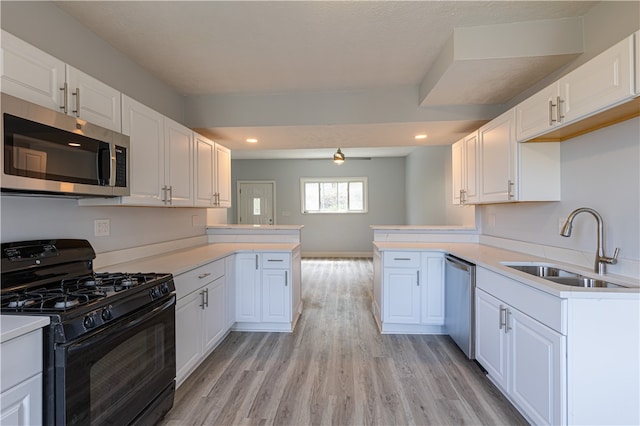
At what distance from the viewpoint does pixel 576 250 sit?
2.06 metres

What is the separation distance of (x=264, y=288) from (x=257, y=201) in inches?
212

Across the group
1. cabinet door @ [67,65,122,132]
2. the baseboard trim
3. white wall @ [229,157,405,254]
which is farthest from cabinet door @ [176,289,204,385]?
white wall @ [229,157,405,254]

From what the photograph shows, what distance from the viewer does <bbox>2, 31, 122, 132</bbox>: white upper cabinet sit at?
1.28 meters

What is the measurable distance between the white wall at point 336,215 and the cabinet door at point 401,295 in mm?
4913

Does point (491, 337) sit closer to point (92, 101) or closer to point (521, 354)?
point (521, 354)

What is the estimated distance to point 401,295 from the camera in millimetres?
3061

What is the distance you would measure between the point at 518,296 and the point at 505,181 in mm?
1015

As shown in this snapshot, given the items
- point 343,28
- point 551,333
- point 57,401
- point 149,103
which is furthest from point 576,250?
point 149,103

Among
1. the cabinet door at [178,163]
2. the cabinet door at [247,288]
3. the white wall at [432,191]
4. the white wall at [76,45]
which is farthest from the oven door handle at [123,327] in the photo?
the white wall at [432,191]

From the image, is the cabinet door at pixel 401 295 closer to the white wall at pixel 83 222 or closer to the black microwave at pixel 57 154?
the white wall at pixel 83 222

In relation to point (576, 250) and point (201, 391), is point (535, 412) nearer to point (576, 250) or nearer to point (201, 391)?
point (576, 250)

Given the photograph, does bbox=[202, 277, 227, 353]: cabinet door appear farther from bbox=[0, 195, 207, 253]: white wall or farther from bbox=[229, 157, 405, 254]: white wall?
bbox=[229, 157, 405, 254]: white wall

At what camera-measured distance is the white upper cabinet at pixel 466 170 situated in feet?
9.69

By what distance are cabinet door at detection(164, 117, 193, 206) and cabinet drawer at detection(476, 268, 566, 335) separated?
252 cm
